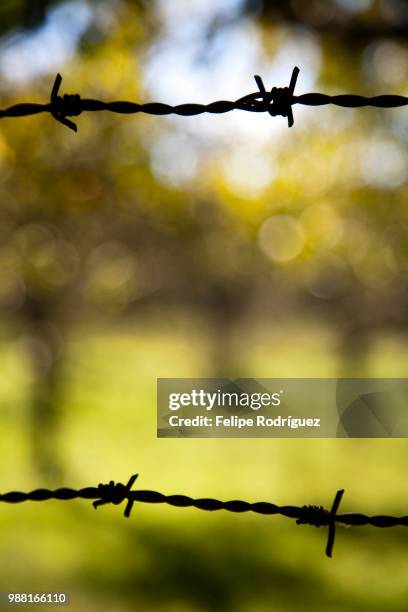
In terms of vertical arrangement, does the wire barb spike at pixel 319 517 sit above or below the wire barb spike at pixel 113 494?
below

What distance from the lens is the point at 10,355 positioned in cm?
1827

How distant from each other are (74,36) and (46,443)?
12.7ft

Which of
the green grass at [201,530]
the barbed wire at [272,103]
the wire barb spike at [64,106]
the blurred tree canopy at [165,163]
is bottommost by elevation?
the green grass at [201,530]

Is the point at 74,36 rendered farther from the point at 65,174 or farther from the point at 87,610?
the point at 87,610

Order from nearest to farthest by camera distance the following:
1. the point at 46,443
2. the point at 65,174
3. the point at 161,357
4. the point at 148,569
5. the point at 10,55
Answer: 1. the point at 148,569
2. the point at 10,55
3. the point at 65,174
4. the point at 46,443
5. the point at 161,357

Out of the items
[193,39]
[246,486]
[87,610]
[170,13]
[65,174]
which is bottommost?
[87,610]

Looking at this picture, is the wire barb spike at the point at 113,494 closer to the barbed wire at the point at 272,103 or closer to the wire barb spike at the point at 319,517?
the wire barb spike at the point at 319,517

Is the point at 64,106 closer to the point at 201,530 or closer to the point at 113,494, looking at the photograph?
the point at 113,494

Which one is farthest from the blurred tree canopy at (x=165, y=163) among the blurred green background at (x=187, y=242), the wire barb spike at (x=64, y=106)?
the wire barb spike at (x=64, y=106)

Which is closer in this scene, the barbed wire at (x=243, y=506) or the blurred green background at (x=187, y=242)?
the barbed wire at (x=243, y=506)

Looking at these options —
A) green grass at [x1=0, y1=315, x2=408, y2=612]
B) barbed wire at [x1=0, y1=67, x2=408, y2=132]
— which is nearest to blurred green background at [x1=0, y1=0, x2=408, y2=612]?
green grass at [x1=0, y1=315, x2=408, y2=612]

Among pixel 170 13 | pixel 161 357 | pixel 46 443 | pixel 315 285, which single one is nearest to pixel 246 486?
pixel 46 443

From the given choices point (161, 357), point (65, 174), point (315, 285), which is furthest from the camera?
point (161, 357)

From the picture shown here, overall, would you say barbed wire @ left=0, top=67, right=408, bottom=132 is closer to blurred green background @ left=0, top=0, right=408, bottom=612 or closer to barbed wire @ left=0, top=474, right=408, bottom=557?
barbed wire @ left=0, top=474, right=408, bottom=557
